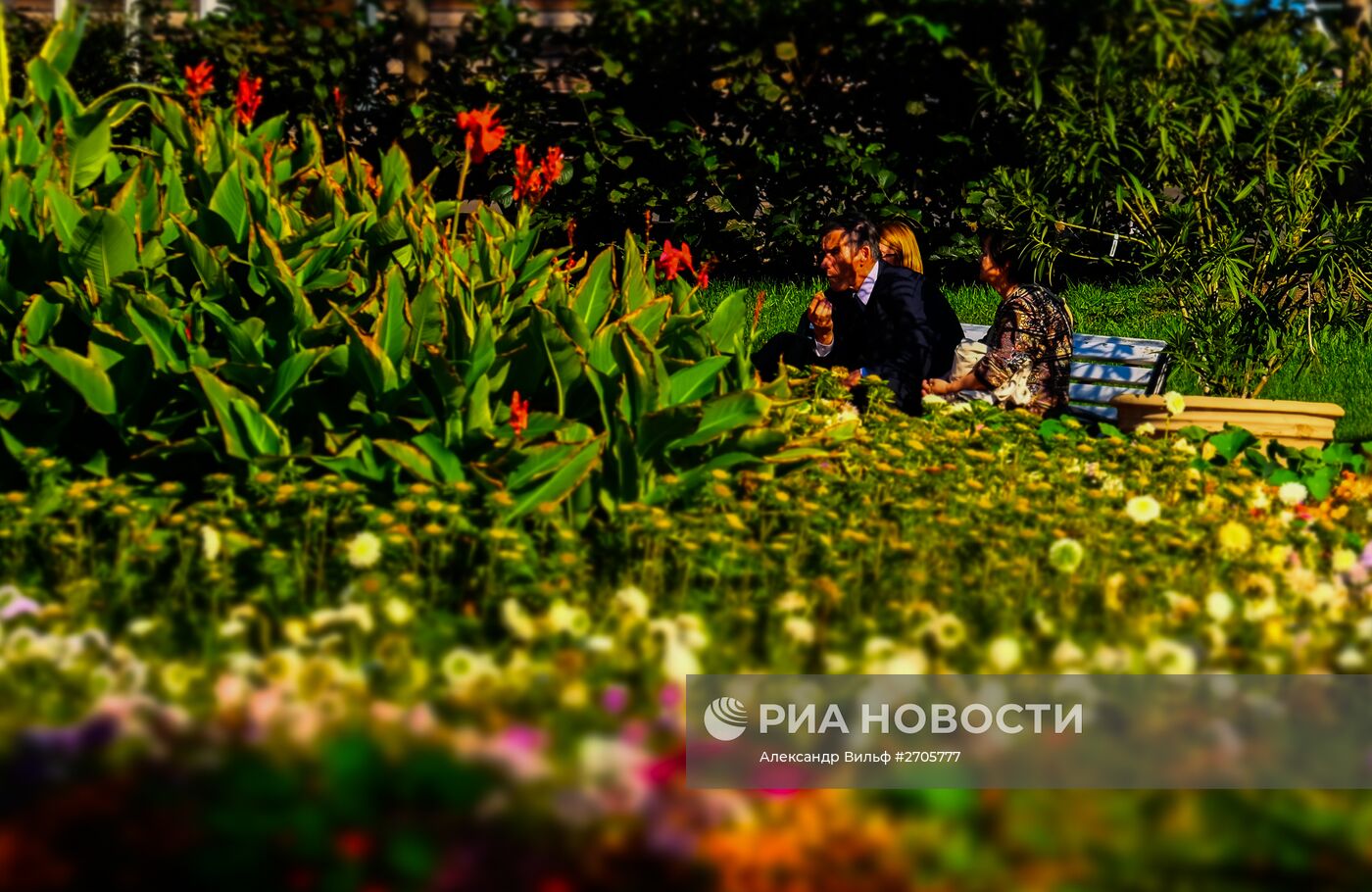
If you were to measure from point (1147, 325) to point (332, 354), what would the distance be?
589 cm

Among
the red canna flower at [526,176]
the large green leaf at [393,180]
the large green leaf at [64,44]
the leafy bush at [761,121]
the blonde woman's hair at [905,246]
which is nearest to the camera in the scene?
the red canna flower at [526,176]

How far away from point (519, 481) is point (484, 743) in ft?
6.20

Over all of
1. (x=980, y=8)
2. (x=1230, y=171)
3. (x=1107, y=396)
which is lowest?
(x=1107, y=396)

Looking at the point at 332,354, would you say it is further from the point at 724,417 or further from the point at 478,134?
the point at 724,417

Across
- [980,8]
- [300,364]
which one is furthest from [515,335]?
[980,8]

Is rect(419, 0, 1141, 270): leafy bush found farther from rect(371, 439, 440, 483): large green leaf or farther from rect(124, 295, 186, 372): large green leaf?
rect(371, 439, 440, 483): large green leaf

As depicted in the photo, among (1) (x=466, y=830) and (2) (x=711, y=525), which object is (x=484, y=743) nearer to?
(1) (x=466, y=830)

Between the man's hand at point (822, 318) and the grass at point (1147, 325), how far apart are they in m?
1.44

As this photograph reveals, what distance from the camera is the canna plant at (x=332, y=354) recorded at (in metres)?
4.68

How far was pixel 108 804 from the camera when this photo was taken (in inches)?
95.1

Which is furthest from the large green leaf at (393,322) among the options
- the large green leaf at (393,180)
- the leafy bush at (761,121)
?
the leafy bush at (761,121)

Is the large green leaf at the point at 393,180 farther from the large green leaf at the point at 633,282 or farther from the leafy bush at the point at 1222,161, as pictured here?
the leafy bush at the point at 1222,161

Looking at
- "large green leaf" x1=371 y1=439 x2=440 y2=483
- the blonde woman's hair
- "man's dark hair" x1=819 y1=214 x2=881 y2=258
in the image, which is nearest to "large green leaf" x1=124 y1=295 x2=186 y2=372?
"large green leaf" x1=371 y1=439 x2=440 y2=483
